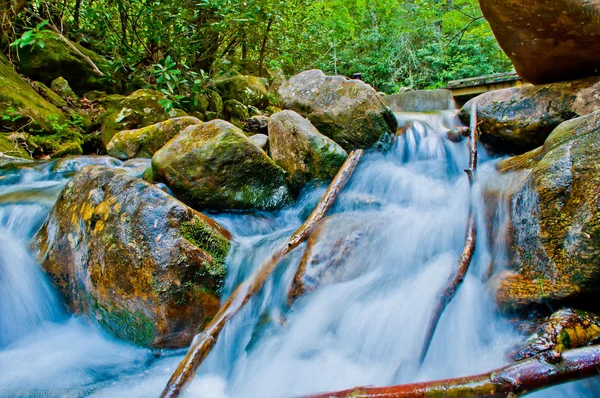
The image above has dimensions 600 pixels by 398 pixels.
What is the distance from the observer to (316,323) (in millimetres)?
2729

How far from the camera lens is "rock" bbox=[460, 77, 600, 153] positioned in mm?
3936

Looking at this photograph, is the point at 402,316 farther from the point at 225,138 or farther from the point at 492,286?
the point at 225,138

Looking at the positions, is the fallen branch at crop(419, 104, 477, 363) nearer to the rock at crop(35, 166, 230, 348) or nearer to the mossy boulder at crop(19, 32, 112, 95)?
the rock at crop(35, 166, 230, 348)

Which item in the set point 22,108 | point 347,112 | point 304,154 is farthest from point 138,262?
point 22,108

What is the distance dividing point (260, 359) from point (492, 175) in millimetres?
2867

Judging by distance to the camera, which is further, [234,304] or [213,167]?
[213,167]

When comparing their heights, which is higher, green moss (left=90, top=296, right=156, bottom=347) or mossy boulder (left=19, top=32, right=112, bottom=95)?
mossy boulder (left=19, top=32, right=112, bottom=95)

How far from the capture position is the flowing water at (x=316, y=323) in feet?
7.57

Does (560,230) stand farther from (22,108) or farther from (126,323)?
(22,108)

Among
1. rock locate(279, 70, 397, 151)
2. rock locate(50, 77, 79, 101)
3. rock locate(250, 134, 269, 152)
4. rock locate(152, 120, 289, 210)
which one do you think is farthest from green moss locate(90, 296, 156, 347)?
rock locate(50, 77, 79, 101)

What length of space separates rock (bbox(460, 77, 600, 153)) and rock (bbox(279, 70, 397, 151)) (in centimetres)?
138

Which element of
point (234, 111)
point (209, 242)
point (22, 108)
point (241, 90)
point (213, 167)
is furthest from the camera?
point (241, 90)

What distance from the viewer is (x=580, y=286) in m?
2.07

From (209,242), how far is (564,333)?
2511 millimetres
